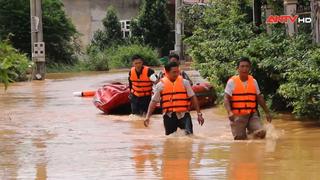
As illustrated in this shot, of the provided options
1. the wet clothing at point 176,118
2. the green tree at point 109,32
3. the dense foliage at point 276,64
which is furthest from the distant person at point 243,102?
the green tree at point 109,32

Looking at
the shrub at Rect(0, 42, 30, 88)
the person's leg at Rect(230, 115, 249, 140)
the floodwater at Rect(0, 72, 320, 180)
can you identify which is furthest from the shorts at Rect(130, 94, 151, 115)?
the shrub at Rect(0, 42, 30, 88)

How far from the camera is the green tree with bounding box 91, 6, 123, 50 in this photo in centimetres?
5103

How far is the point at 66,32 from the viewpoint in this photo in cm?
4450

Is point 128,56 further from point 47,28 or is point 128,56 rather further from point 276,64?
point 276,64

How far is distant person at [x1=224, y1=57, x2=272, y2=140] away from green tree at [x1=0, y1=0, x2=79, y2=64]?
31000 millimetres

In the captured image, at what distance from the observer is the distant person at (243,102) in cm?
1148

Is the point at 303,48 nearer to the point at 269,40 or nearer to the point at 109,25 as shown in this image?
the point at 269,40

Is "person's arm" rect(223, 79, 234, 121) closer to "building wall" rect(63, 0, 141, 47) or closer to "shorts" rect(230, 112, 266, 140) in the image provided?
"shorts" rect(230, 112, 266, 140)

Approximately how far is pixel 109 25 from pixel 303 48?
3765 centimetres

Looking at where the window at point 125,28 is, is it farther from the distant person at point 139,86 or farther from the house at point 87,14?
the distant person at point 139,86

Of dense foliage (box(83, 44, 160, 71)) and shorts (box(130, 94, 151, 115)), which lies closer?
shorts (box(130, 94, 151, 115))

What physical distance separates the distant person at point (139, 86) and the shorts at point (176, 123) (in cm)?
410

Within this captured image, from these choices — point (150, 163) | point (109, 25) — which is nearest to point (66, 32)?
point (109, 25)

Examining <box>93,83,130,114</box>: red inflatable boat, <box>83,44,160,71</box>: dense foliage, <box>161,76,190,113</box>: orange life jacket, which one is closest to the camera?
<box>161,76,190,113</box>: orange life jacket
